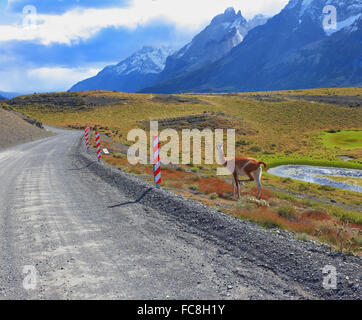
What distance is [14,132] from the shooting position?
119 feet

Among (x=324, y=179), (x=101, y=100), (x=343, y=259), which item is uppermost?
(x=101, y=100)

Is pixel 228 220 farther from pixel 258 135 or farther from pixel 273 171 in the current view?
pixel 258 135

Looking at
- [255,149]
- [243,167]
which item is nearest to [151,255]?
[243,167]

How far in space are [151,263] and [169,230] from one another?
6.03 feet

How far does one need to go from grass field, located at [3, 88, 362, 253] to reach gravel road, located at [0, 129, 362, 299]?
1705mm

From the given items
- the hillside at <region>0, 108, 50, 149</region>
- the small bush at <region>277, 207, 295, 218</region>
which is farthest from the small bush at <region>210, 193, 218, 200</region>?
the hillside at <region>0, 108, 50, 149</region>

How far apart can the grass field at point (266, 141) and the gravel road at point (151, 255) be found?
171 centimetres

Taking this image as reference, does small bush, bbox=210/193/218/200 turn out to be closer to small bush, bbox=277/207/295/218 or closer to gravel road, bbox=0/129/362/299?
small bush, bbox=277/207/295/218

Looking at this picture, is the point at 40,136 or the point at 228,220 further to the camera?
the point at 40,136

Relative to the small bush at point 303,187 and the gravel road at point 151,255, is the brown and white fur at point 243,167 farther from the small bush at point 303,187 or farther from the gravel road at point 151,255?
the small bush at point 303,187

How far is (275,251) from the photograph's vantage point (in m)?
5.93

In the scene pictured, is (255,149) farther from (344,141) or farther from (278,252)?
(278,252)

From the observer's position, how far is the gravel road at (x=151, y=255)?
459 centimetres
